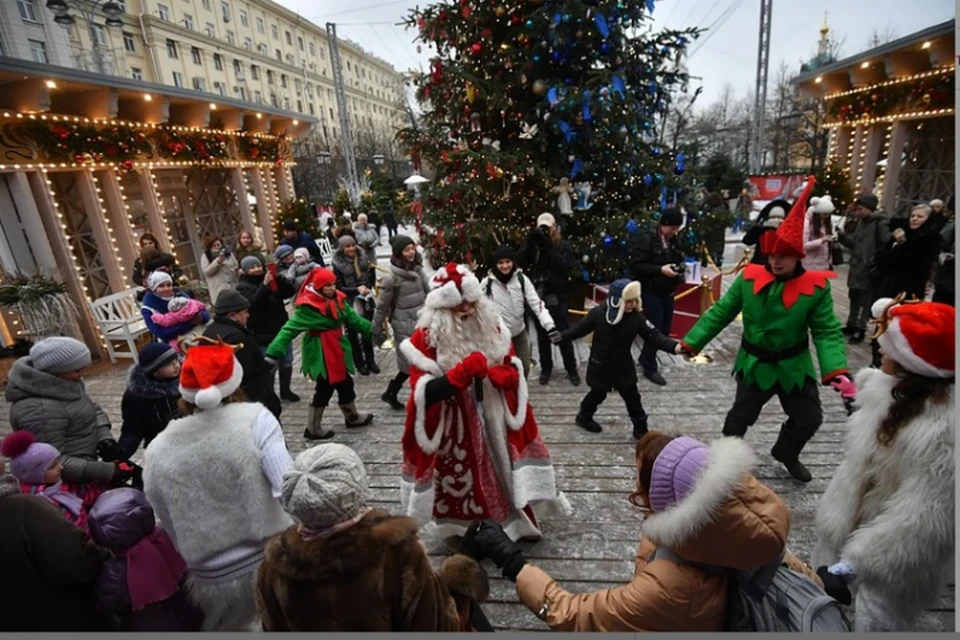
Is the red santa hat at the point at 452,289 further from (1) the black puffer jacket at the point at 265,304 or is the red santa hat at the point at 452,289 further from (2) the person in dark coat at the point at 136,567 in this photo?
(1) the black puffer jacket at the point at 265,304

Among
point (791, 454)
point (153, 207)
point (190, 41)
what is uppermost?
point (190, 41)

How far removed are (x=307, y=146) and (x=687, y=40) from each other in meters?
19.6

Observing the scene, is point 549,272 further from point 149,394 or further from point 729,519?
point 729,519

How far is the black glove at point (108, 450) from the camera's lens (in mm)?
2643

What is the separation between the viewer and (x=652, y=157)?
6551 mm

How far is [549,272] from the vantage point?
520 centimetres

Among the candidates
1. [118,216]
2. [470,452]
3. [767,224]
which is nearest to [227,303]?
[470,452]

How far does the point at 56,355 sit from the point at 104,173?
6444 mm

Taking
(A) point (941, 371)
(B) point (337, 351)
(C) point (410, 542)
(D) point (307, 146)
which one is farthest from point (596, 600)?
(D) point (307, 146)

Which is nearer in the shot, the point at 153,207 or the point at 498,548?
the point at 498,548

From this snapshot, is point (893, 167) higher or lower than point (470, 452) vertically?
higher

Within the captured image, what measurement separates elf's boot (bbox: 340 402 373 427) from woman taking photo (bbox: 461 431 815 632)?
129 inches

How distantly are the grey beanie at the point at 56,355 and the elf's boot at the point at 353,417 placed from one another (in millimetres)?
2172

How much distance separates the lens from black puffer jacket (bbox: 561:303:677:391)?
3.85 meters
